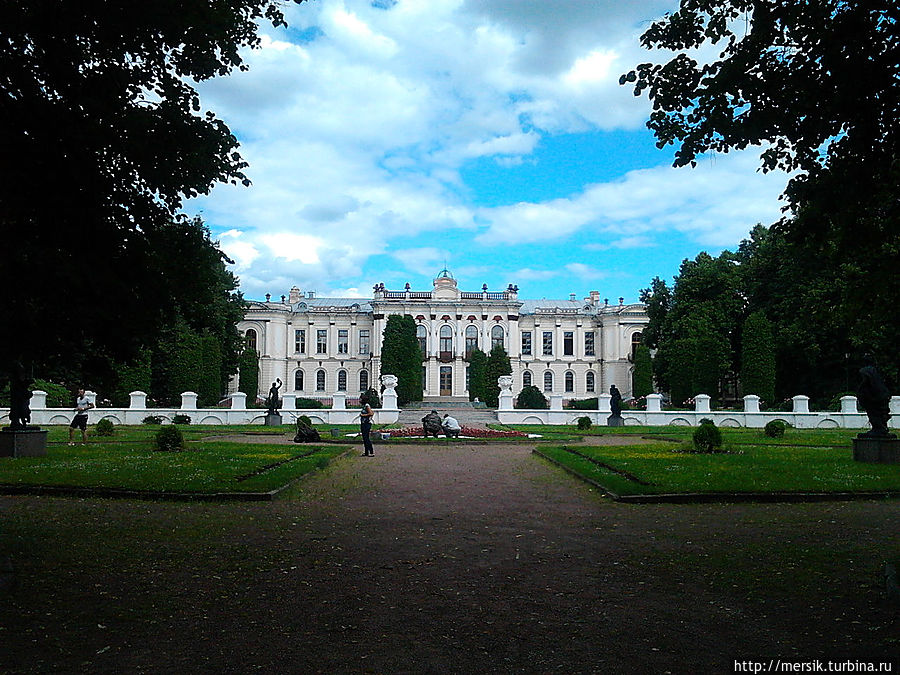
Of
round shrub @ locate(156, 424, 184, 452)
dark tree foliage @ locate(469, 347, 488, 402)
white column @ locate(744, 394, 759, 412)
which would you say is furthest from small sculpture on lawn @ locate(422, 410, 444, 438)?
dark tree foliage @ locate(469, 347, 488, 402)

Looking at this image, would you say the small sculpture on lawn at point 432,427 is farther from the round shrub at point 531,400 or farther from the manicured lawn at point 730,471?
the round shrub at point 531,400

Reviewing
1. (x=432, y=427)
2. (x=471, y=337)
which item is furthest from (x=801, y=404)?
(x=471, y=337)

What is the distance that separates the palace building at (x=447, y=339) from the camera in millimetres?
68000

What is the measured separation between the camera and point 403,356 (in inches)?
2387

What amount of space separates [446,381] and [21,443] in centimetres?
5282

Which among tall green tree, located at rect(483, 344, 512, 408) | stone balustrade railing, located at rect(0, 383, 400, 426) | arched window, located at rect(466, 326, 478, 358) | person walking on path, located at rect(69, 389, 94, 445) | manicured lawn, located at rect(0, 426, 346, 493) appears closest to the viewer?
manicured lawn, located at rect(0, 426, 346, 493)

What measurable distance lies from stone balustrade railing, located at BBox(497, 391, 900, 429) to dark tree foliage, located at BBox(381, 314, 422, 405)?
81.3 feet

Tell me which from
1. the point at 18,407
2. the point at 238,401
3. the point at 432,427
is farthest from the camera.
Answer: the point at 238,401

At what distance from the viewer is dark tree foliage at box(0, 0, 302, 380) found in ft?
20.1

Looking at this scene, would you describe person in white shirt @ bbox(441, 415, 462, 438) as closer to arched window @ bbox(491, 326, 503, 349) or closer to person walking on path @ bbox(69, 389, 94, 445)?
person walking on path @ bbox(69, 389, 94, 445)

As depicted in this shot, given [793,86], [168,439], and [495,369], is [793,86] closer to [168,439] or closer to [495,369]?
[168,439]

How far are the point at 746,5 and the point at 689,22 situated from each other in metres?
Result: 0.57

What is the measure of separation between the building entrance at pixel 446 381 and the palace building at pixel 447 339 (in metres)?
Result: 0.09

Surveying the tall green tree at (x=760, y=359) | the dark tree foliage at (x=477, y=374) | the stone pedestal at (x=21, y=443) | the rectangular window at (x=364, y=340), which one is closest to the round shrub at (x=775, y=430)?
the tall green tree at (x=760, y=359)
